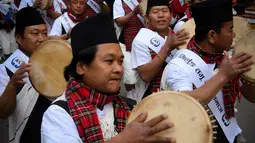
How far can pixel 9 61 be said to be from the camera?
12.8 ft

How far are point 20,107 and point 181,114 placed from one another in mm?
1860

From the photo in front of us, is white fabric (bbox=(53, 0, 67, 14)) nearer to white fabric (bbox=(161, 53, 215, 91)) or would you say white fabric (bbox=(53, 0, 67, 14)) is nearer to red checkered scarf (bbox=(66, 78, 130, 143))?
white fabric (bbox=(161, 53, 215, 91))

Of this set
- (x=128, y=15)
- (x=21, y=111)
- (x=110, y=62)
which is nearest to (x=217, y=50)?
(x=110, y=62)

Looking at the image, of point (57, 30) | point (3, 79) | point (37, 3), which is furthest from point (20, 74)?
point (37, 3)

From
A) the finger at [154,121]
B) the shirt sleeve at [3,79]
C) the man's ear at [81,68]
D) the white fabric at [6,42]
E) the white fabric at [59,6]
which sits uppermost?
the man's ear at [81,68]

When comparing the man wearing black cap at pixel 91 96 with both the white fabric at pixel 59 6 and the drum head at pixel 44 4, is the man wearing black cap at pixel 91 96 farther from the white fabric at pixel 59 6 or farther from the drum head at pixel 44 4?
the white fabric at pixel 59 6

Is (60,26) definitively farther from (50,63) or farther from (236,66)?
(236,66)

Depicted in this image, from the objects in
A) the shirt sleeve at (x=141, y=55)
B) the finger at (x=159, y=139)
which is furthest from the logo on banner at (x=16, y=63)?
the finger at (x=159, y=139)

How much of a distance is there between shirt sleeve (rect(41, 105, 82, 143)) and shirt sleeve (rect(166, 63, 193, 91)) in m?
1.02

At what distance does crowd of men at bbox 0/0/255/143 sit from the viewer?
7.20 feet

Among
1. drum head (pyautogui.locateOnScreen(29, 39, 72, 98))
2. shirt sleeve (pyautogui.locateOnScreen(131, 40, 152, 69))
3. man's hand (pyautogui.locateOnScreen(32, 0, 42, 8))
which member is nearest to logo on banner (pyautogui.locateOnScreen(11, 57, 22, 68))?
drum head (pyautogui.locateOnScreen(29, 39, 72, 98))

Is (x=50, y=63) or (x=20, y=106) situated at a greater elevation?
(x=50, y=63)

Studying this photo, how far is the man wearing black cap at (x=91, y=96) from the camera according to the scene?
2.17 metres

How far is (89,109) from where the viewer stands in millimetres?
2262
